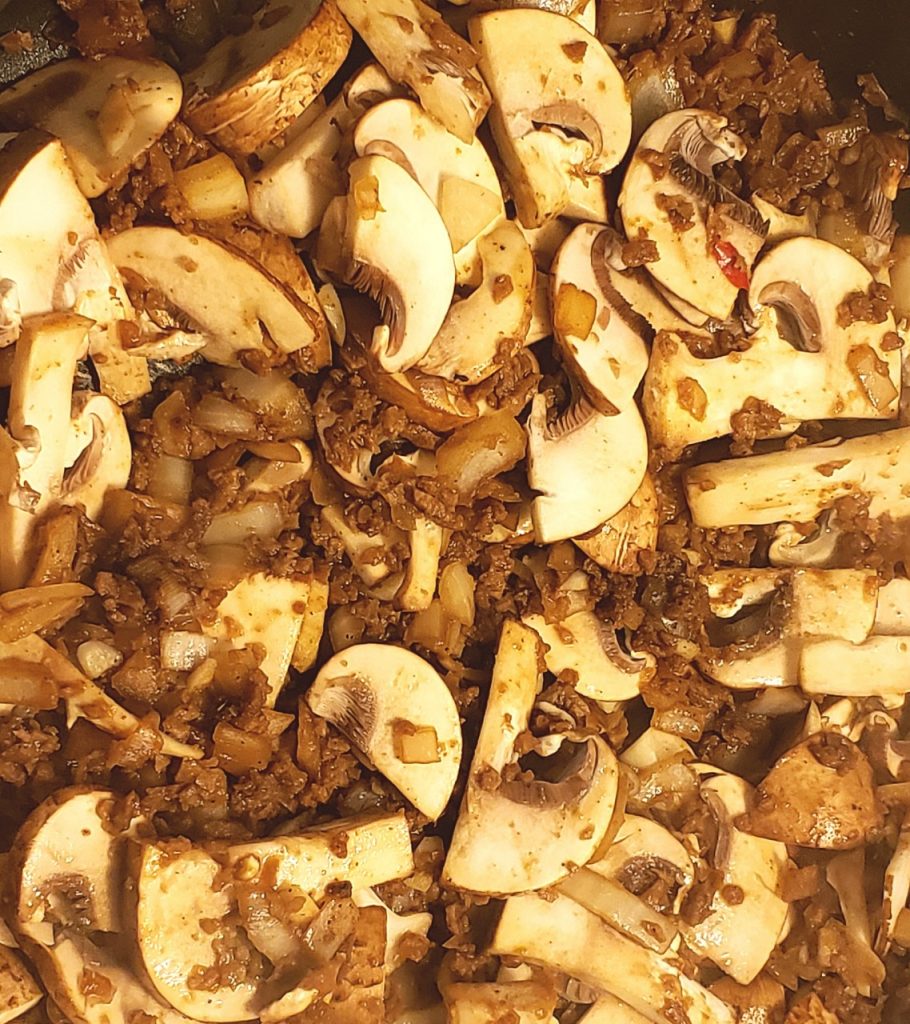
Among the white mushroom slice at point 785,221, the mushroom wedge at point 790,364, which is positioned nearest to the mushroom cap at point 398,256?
the mushroom wedge at point 790,364

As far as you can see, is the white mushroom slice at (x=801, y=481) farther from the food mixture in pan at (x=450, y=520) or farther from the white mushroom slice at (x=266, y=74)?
the white mushroom slice at (x=266, y=74)

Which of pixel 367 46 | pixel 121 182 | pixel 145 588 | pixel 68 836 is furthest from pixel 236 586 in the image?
pixel 367 46

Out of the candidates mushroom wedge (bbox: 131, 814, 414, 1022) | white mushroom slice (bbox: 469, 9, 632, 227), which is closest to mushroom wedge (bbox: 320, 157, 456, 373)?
white mushroom slice (bbox: 469, 9, 632, 227)

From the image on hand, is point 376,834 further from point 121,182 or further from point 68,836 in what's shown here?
point 121,182

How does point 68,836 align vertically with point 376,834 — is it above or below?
above

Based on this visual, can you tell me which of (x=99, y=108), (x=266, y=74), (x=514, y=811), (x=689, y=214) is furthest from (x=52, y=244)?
(x=514, y=811)
